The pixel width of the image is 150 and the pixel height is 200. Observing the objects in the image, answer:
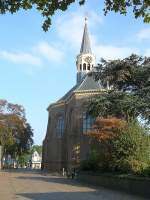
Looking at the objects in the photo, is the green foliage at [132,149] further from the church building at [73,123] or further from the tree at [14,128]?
the tree at [14,128]

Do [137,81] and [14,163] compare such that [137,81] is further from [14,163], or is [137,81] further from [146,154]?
[14,163]

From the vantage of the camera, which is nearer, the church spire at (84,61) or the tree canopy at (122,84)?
the tree canopy at (122,84)

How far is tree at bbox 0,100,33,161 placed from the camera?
252 ft

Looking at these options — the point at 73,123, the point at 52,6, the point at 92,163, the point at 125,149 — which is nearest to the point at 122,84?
the point at 92,163

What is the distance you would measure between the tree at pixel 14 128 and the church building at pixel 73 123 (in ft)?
20.2

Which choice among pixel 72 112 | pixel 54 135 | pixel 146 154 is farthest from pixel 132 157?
pixel 54 135

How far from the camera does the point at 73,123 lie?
261 ft

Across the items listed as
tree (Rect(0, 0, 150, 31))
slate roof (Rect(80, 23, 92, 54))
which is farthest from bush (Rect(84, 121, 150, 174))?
slate roof (Rect(80, 23, 92, 54))

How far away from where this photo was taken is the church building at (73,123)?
7625cm

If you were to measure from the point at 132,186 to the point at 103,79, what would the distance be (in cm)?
1931

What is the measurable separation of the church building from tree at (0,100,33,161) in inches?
243

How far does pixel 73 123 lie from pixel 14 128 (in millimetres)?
9724

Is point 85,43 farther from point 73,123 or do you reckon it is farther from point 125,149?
point 125,149

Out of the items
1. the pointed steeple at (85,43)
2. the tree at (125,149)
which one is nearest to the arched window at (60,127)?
the pointed steeple at (85,43)
